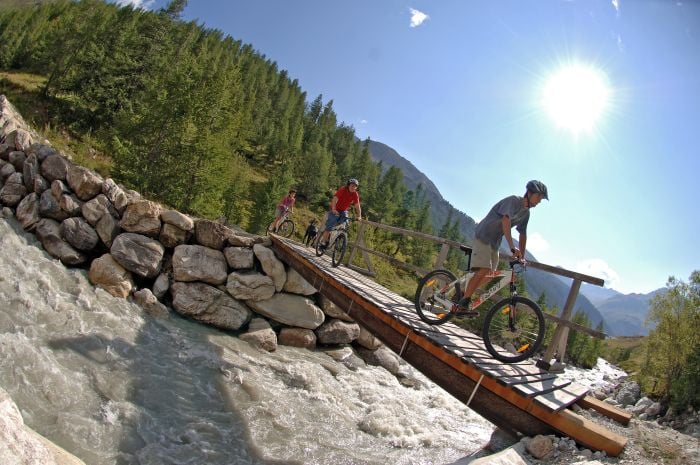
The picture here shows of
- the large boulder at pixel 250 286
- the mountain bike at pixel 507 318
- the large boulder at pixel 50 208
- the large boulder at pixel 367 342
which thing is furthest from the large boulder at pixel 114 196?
the mountain bike at pixel 507 318

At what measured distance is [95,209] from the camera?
12406mm

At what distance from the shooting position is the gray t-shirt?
6359mm

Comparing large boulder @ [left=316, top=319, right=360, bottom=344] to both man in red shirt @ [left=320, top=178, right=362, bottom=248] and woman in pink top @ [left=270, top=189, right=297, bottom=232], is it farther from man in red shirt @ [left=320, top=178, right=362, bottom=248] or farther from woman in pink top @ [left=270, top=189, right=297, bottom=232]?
woman in pink top @ [left=270, top=189, right=297, bottom=232]

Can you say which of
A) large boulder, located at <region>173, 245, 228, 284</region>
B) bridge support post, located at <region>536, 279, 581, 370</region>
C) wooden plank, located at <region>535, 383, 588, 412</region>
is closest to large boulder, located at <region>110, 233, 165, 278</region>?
large boulder, located at <region>173, 245, 228, 284</region>

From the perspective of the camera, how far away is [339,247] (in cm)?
1246

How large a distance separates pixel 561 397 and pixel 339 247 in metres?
8.27

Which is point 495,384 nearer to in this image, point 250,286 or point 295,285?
point 250,286

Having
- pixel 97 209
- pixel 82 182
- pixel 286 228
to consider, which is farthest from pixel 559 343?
pixel 286 228

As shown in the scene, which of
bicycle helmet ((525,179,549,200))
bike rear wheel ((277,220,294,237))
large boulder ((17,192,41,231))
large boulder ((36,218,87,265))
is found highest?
bicycle helmet ((525,179,549,200))

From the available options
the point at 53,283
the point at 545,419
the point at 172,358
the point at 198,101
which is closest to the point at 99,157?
the point at 198,101

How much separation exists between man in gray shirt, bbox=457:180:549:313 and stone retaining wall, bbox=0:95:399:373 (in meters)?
7.77

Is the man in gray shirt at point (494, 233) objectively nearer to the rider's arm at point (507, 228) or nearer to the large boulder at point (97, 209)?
the rider's arm at point (507, 228)

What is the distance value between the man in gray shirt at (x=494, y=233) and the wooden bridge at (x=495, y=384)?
1040mm

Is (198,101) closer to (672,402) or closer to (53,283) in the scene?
(53,283)
